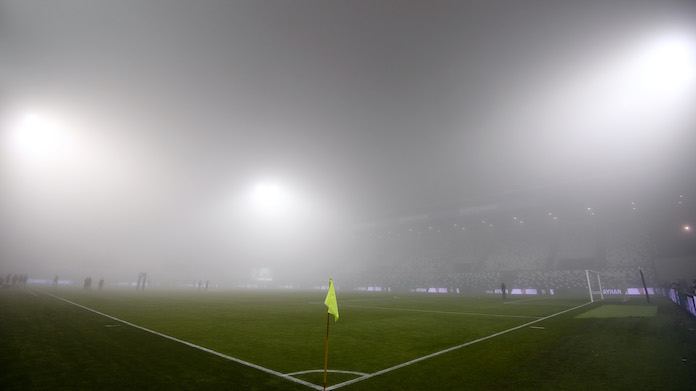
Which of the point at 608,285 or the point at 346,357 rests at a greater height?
the point at 608,285

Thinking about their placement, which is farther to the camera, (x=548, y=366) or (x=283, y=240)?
(x=283, y=240)

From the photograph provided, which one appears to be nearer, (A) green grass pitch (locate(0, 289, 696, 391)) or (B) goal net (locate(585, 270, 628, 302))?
(A) green grass pitch (locate(0, 289, 696, 391))

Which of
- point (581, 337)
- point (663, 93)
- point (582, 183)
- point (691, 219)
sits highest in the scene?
point (663, 93)

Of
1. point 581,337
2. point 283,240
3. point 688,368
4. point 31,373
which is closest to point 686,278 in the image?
point 581,337

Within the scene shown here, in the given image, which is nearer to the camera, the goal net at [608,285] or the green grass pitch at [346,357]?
the green grass pitch at [346,357]

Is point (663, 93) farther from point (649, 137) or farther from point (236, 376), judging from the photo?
point (236, 376)

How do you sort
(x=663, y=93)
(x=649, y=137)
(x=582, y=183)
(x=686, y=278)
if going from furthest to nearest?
(x=582, y=183) → (x=686, y=278) → (x=649, y=137) → (x=663, y=93)

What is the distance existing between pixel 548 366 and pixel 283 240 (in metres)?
81.5

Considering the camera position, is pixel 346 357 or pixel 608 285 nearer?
pixel 346 357

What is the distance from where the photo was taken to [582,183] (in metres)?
39.3

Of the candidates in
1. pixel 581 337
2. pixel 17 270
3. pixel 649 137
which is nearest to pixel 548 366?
pixel 581 337

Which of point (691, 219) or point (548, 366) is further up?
point (691, 219)

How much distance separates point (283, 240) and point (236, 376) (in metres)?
80.7

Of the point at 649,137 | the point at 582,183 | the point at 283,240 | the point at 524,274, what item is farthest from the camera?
the point at 283,240
